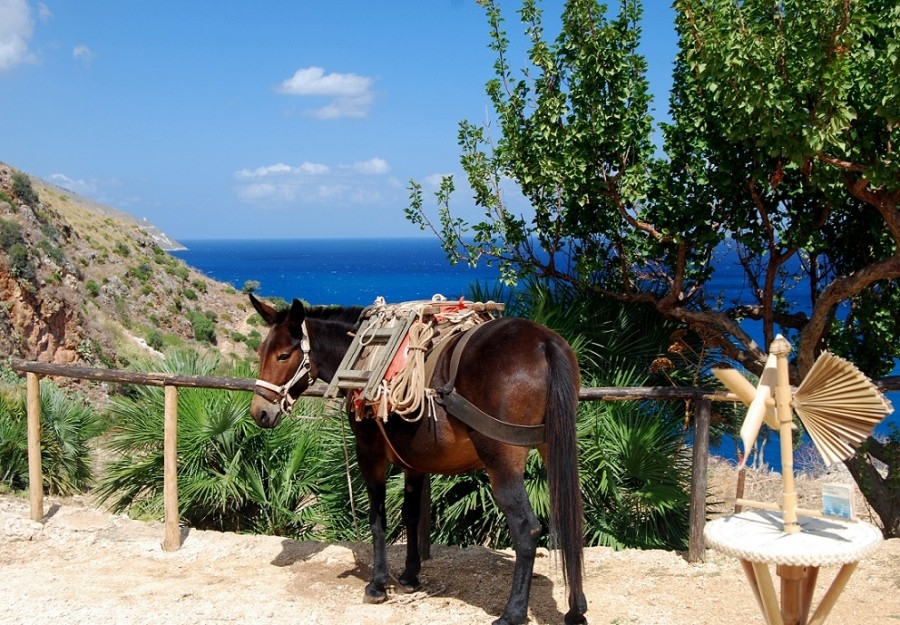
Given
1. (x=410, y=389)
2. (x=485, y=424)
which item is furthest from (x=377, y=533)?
(x=485, y=424)

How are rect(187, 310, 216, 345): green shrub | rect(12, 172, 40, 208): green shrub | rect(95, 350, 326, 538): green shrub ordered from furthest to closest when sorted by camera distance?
1. rect(187, 310, 216, 345): green shrub
2. rect(12, 172, 40, 208): green shrub
3. rect(95, 350, 326, 538): green shrub

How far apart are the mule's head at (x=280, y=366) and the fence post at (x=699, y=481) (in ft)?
8.76

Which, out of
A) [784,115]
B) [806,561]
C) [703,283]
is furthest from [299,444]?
[806,561]

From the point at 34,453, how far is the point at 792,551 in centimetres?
601

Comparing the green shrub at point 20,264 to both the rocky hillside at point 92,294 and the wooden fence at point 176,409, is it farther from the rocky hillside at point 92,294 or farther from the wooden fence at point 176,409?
the wooden fence at point 176,409

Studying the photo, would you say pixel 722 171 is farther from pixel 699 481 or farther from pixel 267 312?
pixel 267 312

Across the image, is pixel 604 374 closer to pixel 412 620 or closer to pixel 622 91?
pixel 622 91

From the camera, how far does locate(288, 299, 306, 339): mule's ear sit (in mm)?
4973

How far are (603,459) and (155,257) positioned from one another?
4119 centimetres

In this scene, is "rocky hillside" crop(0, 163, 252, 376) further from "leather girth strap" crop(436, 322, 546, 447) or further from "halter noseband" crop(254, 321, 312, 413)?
"leather girth strap" crop(436, 322, 546, 447)

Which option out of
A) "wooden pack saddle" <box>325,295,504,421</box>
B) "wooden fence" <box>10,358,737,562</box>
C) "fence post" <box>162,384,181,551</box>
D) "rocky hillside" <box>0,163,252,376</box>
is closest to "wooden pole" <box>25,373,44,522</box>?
"wooden fence" <box>10,358,737,562</box>

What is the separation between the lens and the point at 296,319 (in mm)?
5039

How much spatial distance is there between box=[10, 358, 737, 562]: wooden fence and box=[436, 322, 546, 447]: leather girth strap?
1.42 meters

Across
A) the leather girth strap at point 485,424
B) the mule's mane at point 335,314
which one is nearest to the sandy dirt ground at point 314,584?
the leather girth strap at point 485,424
